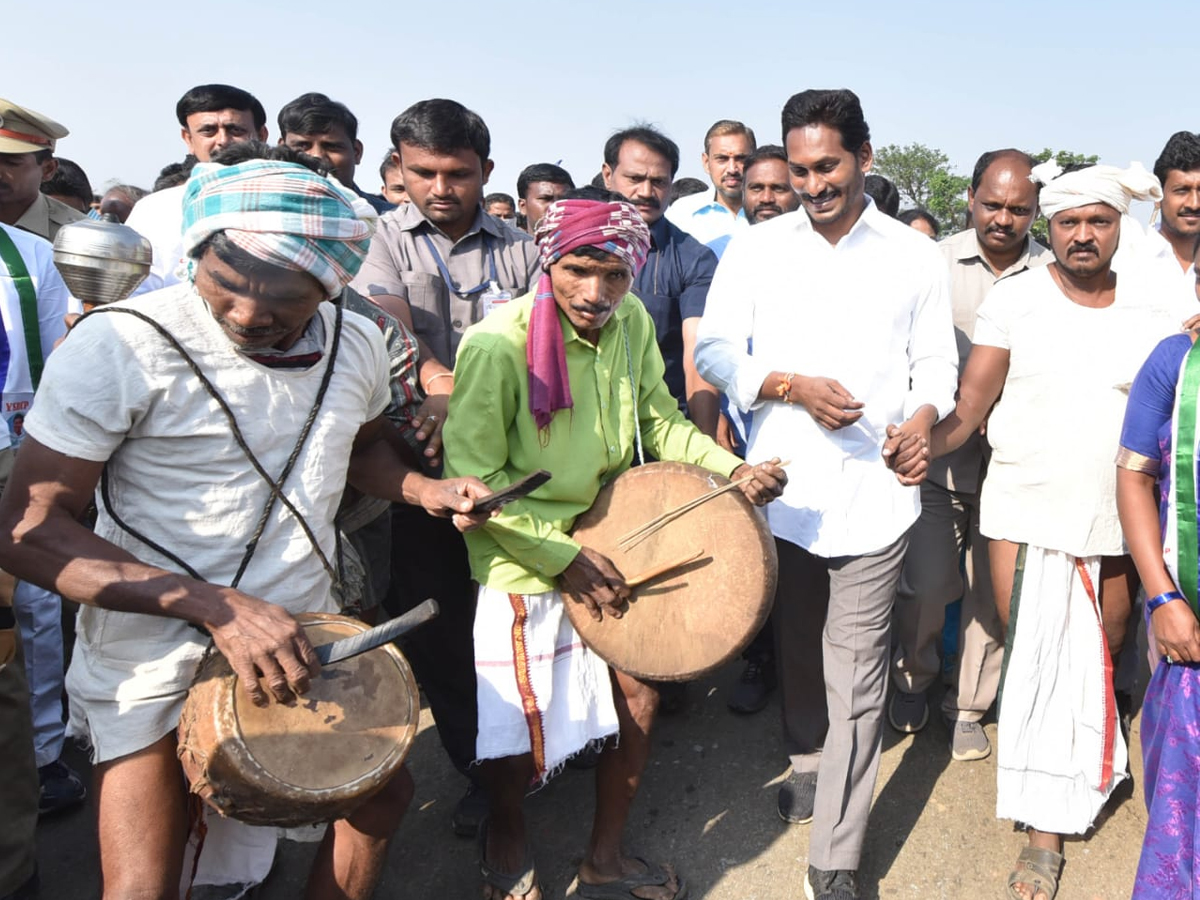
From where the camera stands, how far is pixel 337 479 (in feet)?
7.54

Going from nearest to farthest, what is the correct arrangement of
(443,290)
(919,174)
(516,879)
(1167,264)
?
(516,879), (1167,264), (443,290), (919,174)

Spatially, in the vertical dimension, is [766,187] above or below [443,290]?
above

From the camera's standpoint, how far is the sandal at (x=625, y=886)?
2.97 metres

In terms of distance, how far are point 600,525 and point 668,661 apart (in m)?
0.45

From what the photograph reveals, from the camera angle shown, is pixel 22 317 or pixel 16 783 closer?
pixel 16 783

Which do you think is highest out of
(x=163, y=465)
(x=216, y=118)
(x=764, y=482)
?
(x=216, y=118)

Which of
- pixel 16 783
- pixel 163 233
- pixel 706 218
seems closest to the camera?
pixel 16 783

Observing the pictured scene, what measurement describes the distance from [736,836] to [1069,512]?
5.35ft

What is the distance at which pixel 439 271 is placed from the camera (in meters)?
3.46

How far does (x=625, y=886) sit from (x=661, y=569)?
1.09 metres

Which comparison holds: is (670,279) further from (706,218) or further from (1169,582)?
(1169,582)

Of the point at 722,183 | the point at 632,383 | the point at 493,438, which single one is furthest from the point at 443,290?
the point at 722,183

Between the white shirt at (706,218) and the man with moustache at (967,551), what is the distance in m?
1.70

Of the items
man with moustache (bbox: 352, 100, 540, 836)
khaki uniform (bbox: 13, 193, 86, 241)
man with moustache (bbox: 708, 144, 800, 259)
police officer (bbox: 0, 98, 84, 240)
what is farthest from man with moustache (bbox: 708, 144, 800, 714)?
khaki uniform (bbox: 13, 193, 86, 241)
